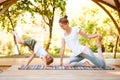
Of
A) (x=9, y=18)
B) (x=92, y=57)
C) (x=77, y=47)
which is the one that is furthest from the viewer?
(x=9, y=18)

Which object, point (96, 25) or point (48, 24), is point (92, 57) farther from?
point (96, 25)

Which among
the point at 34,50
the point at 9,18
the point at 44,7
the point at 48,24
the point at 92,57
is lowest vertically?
the point at 92,57

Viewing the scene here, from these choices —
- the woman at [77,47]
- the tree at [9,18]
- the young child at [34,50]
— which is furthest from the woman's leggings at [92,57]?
the tree at [9,18]

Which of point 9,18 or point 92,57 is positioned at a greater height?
point 9,18

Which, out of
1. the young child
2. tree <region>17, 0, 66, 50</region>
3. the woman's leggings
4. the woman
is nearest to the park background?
tree <region>17, 0, 66, 50</region>

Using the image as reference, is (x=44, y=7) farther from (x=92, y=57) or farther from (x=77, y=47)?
(x=92, y=57)

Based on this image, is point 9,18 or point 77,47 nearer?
point 77,47

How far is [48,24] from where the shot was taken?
38.3ft

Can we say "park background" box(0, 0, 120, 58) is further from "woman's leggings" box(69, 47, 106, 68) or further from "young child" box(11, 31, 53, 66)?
"woman's leggings" box(69, 47, 106, 68)

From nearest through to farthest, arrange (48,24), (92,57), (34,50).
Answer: (92,57) < (34,50) < (48,24)

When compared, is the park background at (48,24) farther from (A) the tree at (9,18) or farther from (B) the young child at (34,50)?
(B) the young child at (34,50)

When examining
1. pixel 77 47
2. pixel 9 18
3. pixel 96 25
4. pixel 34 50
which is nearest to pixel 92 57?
pixel 77 47

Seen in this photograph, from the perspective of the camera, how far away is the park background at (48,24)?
11539 millimetres

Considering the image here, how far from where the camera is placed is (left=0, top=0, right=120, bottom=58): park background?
11539 mm
